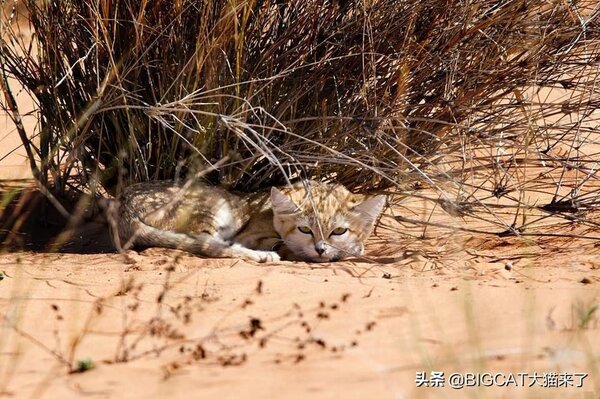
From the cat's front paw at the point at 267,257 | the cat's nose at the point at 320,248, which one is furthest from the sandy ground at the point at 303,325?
the cat's nose at the point at 320,248

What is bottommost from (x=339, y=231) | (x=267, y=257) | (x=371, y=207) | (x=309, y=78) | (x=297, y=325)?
(x=297, y=325)

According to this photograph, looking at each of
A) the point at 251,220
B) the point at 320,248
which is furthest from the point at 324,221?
the point at 251,220

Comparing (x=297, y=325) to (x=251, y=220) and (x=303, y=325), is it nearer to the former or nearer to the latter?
(x=303, y=325)

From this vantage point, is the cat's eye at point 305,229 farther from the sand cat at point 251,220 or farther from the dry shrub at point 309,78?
the dry shrub at point 309,78

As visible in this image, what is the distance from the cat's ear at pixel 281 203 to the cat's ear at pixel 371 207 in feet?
1.25

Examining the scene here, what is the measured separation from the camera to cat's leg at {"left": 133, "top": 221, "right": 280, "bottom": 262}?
534cm

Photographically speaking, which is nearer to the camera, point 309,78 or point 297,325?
point 297,325

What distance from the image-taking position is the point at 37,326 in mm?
3902

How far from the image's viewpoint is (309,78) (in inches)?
213

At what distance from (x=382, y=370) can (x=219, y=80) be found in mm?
2453

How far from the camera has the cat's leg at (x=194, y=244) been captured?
17.5ft

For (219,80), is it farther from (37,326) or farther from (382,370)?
(382,370)

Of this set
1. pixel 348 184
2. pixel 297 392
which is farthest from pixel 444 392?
pixel 348 184

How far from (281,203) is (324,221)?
0.29 metres
